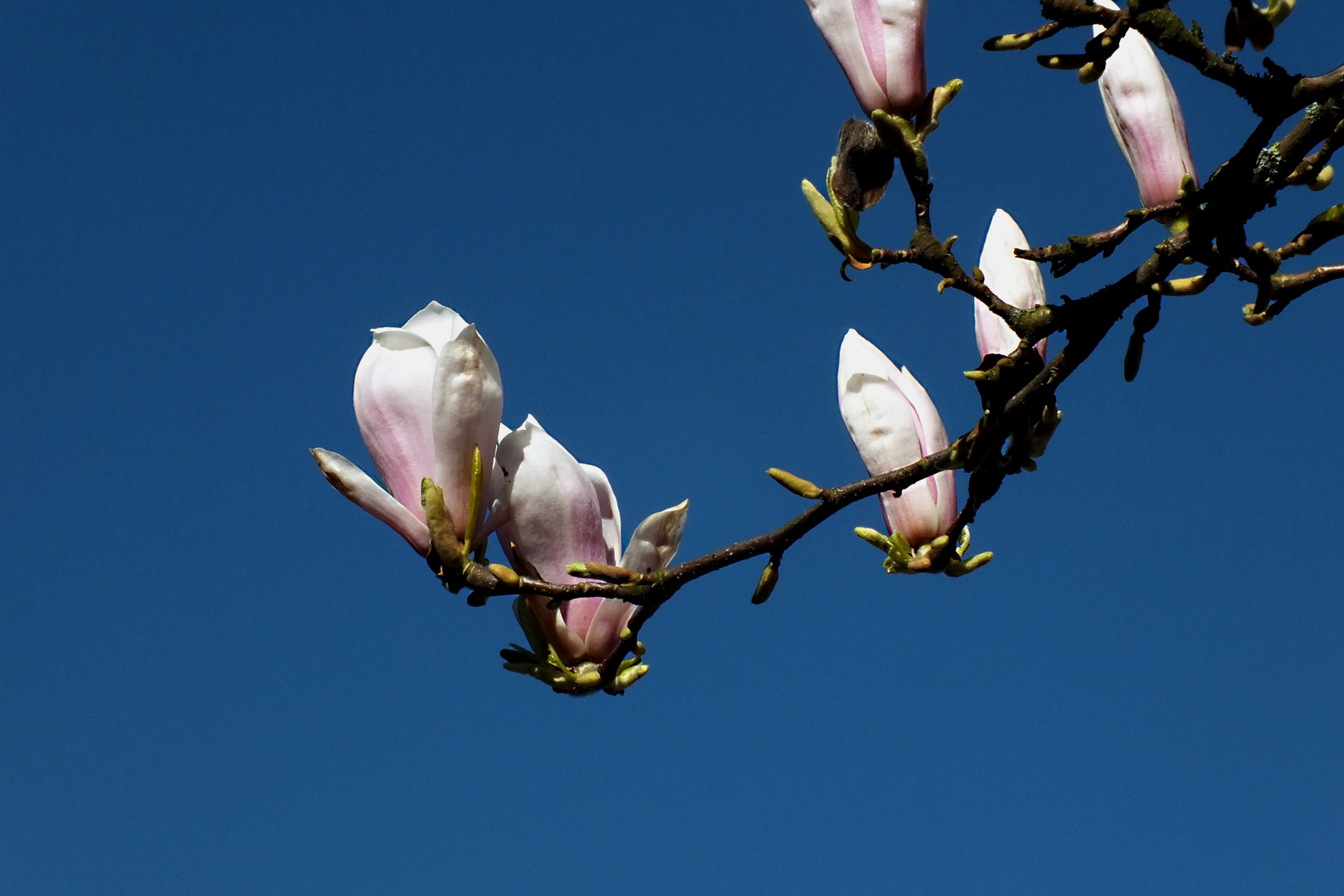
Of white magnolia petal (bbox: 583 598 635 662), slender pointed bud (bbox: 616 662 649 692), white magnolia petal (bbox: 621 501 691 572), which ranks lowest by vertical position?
slender pointed bud (bbox: 616 662 649 692)

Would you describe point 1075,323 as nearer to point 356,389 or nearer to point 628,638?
point 628,638

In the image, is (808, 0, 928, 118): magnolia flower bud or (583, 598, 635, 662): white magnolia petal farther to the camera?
(583, 598, 635, 662): white magnolia petal

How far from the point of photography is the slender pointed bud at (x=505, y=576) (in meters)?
0.98

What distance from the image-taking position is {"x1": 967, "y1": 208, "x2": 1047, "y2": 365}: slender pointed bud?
1.14m

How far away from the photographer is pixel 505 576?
98 centimetres

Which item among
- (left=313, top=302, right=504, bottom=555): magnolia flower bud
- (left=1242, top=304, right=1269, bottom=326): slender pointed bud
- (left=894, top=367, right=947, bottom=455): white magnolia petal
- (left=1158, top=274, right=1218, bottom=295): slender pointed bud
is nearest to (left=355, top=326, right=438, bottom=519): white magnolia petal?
(left=313, top=302, right=504, bottom=555): magnolia flower bud

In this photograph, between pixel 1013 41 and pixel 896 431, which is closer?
pixel 1013 41

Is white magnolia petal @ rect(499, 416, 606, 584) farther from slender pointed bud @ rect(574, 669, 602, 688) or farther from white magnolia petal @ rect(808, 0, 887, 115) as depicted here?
white magnolia petal @ rect(808, 0, 887, 115)

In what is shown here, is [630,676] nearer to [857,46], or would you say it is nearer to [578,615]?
[578,615]

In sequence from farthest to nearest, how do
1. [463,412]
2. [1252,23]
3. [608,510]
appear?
1. [608,510]
2. [463,412]
3. [1252,23]

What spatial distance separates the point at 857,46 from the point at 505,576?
478mm

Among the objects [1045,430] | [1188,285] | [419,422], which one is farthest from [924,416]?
[419,422]

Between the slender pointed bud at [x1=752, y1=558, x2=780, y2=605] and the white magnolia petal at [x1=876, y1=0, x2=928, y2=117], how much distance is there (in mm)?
365

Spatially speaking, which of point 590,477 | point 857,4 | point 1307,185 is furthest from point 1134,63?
point 590,477
